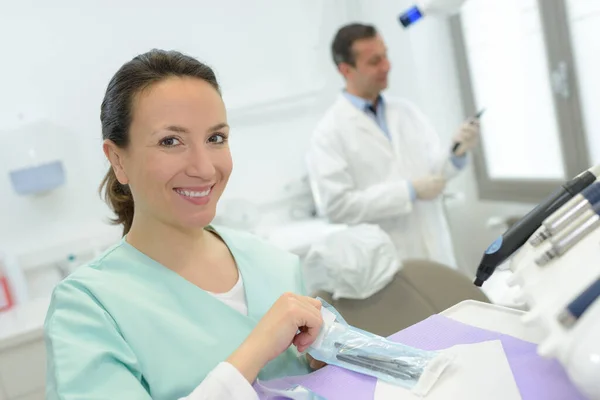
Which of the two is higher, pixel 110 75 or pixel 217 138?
pixel 110 75

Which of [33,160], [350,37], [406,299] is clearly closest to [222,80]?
[350,37]

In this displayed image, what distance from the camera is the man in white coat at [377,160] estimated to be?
6.93ft

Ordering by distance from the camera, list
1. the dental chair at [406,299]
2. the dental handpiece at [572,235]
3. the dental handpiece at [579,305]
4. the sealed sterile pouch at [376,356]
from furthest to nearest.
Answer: the dental chair at [406,299], the sealed sterile pouch at [376,356], the dental handpiece at [572,235], the dental handpiece at [579,305]

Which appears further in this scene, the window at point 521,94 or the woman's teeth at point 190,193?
the window at point 521,94

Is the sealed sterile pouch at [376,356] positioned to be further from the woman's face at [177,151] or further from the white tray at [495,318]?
the woman's face at [177,151]

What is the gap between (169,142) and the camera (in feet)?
2.95

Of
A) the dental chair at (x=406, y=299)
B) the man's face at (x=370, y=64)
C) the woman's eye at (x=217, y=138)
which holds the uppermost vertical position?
the man's face at (x=370, y=64)

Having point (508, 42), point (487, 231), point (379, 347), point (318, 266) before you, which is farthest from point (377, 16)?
point (379, 347)

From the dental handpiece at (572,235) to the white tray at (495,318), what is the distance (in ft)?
0.69

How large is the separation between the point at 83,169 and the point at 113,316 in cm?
179

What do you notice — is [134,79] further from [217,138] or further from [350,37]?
[350,37]

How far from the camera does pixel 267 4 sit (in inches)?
111

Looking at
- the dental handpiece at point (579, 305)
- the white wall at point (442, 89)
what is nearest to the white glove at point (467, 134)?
the white wall at point (442, 89)

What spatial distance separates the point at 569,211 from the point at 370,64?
1.66 metres
